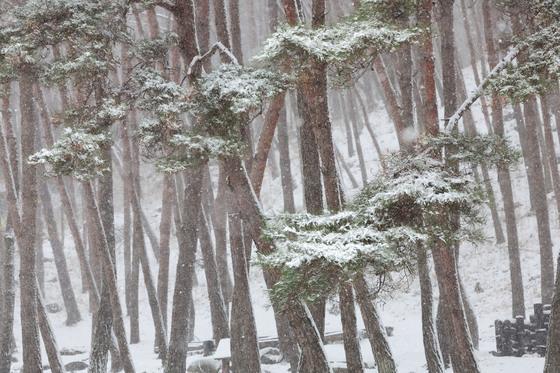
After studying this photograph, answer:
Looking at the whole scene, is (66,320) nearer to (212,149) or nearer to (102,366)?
(102,366)

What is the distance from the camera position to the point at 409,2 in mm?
8594

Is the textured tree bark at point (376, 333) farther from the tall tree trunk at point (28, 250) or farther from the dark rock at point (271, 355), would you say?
the tall tree trunk at point (28, 250)

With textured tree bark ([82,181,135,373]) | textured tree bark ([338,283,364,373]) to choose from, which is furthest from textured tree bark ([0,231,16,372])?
textured tree bark ([338,283,364,373])

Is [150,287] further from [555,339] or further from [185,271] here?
[555,339]

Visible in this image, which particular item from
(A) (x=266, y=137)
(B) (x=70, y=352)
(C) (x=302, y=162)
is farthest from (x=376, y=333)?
(B) (x=70, y=352)

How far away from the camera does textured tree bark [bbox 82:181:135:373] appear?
1218cm

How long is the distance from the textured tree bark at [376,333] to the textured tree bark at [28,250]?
6.43m

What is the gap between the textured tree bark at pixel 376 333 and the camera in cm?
961

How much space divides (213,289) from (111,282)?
2.66 meters

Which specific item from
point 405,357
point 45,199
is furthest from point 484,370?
point 45,199

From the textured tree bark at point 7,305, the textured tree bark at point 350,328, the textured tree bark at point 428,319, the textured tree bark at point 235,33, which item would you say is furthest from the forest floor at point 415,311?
the textured tree bark at point 235,33

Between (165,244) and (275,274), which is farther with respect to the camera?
(165,244)

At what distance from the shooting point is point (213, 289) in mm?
14117

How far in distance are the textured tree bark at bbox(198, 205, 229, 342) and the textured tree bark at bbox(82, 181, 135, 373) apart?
2.19m
